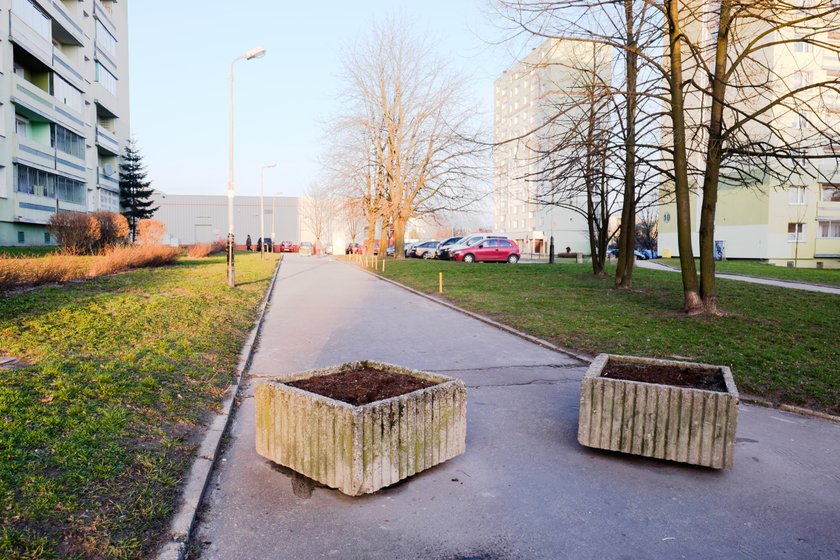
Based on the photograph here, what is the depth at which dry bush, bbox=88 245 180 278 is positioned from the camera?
16.3 m

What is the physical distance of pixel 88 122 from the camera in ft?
144

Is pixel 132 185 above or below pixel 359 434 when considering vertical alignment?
Result: above

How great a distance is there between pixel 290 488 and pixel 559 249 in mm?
72098

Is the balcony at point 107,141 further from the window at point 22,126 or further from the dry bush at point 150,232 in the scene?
the dry bush at point 150,232

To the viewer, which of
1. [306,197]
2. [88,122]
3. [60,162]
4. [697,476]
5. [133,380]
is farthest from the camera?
[306,197]

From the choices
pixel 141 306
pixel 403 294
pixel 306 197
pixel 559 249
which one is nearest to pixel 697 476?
pixel 141 306

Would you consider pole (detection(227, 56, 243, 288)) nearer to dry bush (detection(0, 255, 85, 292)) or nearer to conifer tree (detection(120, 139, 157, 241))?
dry bush (detection(0, 255, 85, 292))

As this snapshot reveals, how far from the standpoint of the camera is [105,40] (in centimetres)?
4706

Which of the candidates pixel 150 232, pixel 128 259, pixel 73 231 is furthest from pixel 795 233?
pixel 73 231

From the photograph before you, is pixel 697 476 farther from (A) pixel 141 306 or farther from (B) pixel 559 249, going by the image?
(B) pixel 559 249

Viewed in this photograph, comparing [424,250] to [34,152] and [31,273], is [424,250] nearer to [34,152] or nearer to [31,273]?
[34,152]

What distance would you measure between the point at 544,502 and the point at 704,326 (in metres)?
7.62

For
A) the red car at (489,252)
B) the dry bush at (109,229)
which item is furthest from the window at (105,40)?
the red car at (489,252)

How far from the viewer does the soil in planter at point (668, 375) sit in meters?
4.87
